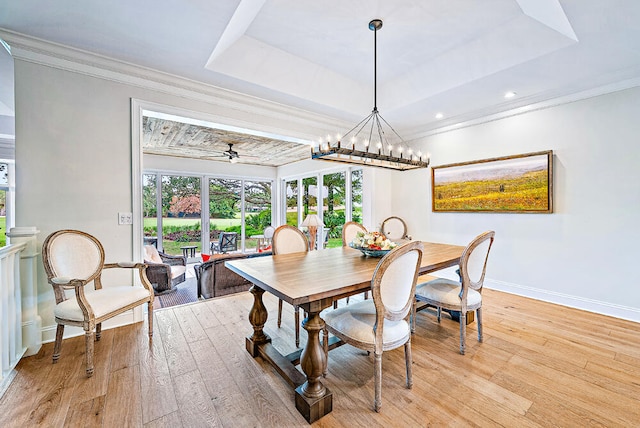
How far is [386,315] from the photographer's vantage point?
1.71 m

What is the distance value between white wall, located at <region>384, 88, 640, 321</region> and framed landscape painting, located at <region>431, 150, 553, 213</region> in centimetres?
10

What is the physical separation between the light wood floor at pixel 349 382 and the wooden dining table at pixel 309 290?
0.33 ft

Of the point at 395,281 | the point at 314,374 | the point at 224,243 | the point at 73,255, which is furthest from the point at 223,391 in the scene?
the point at 224,243

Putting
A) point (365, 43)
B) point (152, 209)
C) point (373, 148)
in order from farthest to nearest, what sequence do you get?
point (152, 209) < point (373, 148) < point (365, 43)

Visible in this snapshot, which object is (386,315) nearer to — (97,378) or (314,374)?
(314,374)

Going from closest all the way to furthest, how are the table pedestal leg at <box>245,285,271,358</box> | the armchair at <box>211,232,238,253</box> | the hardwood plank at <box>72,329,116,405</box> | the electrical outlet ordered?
the hardwood plank at <box>72,329,116,405</box> → the table pedestal leg at <box>245,285,271,358</box> → the electrical outlet → the armchair at <box>211,232,238,253</box>

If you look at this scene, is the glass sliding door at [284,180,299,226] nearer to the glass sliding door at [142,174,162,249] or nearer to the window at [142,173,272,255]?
the window at [142,173,272,255]

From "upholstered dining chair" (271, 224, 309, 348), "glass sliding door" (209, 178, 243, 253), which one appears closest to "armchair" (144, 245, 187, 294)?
"upholstered dining chair" (271, 224, 309, 348)

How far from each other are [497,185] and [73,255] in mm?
4881

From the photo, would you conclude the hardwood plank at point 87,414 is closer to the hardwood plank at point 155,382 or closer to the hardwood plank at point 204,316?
the hardwood plank at point 155,382

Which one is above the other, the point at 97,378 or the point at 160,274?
the point at 160,274

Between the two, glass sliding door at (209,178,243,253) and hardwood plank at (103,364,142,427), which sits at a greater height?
glass sliding door at (209,178,243,253)

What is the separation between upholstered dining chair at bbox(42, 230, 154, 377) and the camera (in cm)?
206

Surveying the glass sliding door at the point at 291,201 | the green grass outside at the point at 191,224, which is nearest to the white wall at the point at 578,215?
the green grass outside at the point at 191,224
